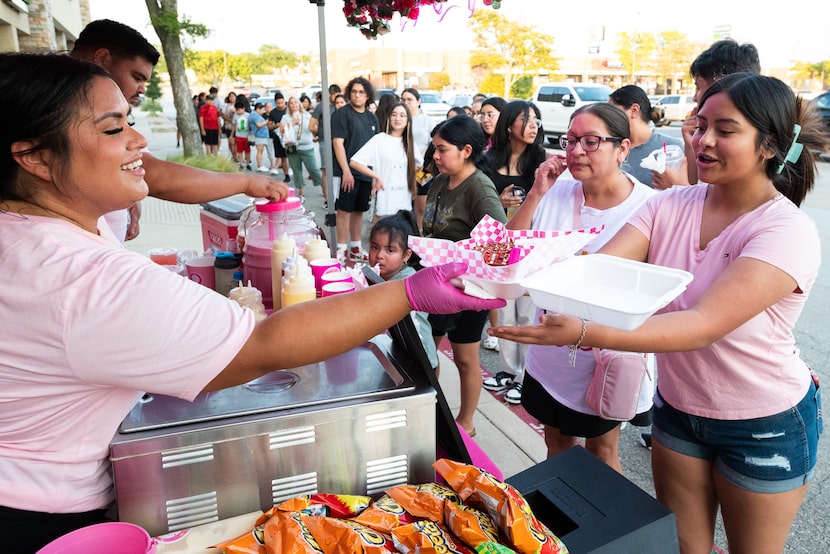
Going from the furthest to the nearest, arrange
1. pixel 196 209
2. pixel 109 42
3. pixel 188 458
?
1. pixel 196 209
2. pixel 109 42
3. pixel 188 458

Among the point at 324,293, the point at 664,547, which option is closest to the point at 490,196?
the point at 324,293

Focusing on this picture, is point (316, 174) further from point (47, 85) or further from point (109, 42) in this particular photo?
point (47, 85)

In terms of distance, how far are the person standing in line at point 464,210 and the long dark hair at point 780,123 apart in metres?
1.65

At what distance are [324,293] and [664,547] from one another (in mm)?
1176

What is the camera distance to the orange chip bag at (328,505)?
121 centimetres

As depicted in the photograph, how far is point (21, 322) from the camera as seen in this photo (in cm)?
108

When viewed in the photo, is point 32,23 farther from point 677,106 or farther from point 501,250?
point 677,106

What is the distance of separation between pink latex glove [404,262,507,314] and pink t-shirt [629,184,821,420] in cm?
77

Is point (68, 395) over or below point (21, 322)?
below

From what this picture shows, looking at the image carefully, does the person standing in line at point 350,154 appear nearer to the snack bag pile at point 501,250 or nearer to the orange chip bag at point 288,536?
the snack bag pile at point 501,250

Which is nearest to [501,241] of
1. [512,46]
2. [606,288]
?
[606,288]

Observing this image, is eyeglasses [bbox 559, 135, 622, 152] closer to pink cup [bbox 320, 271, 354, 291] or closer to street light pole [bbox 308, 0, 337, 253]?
pink cup [bbox 320, 271, 354, 291]

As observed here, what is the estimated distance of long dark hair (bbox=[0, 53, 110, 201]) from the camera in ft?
3.79

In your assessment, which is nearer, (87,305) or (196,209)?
(87,305)
